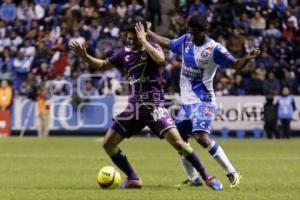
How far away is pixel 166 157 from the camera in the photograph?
65.6 feet

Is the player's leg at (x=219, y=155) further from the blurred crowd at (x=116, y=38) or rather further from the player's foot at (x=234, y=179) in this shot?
the blurred crowd at (x=116, y=38)

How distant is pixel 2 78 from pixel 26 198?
22.3 m

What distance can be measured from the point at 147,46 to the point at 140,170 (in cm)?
474

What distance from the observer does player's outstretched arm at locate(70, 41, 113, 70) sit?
12.7 metres

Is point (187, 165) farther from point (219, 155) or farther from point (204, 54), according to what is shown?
point (204, 54)

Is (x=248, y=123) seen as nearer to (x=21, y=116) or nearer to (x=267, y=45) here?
(x=267, y=45)

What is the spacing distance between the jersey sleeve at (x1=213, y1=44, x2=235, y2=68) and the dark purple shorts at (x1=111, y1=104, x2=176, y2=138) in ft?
3.67

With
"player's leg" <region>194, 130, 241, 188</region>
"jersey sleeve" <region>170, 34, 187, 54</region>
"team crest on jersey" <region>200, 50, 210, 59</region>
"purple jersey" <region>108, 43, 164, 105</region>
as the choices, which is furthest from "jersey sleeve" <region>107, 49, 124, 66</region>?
"player's leg" <region>194, 130, 241, 188</region>

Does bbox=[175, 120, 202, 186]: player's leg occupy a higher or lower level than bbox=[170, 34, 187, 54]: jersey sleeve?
lower

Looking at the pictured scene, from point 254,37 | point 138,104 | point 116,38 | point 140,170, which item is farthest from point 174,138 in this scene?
point 116,38

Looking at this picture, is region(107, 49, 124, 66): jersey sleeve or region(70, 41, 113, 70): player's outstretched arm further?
region(107, 49, 124, 66): jersey sleeve

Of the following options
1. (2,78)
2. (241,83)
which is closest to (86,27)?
(2,78)

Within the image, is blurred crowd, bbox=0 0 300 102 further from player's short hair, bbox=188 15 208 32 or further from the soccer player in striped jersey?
player's short hair, bbox=188 15 208 32

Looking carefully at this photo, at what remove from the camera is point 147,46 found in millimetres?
11945
